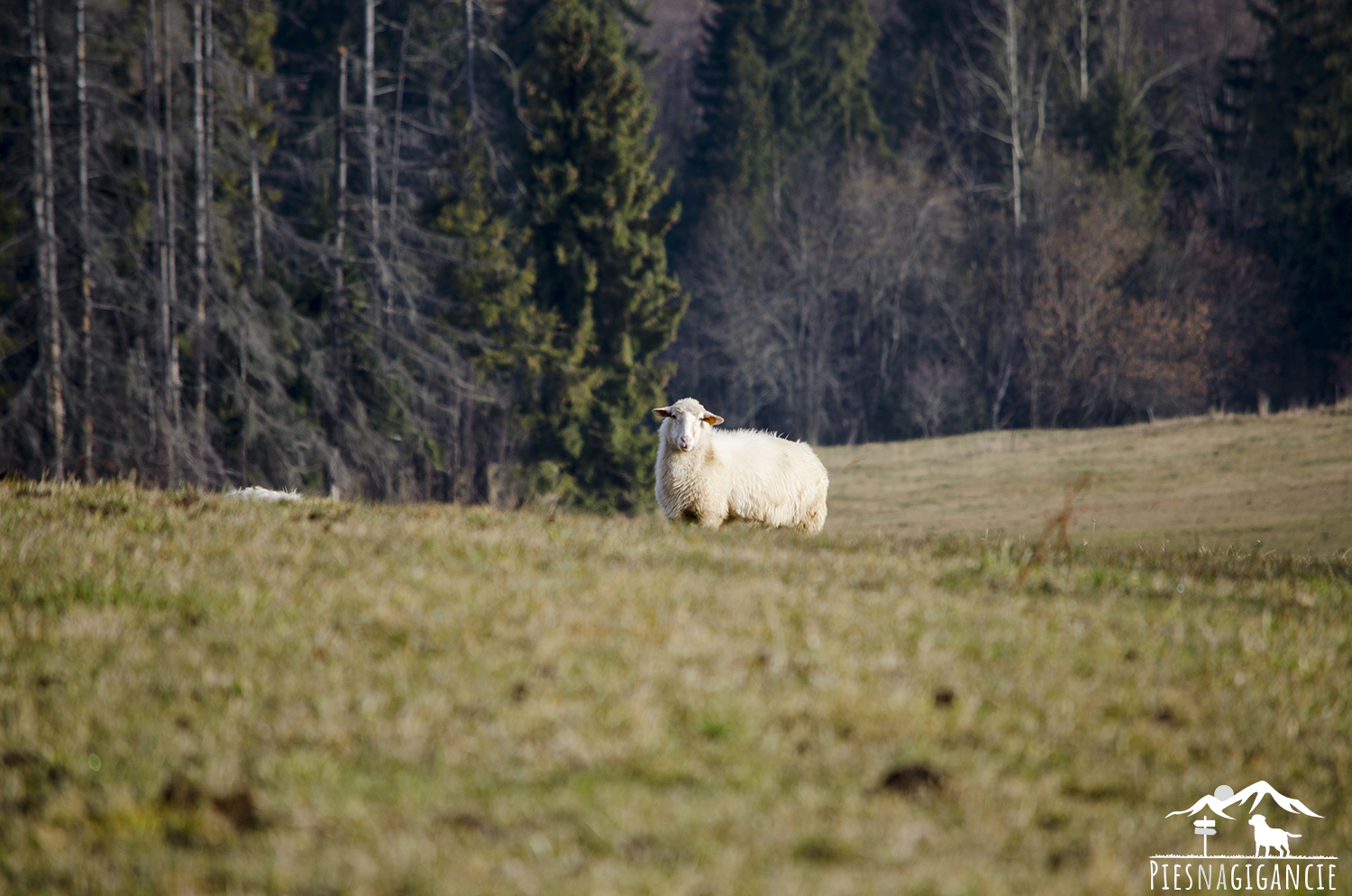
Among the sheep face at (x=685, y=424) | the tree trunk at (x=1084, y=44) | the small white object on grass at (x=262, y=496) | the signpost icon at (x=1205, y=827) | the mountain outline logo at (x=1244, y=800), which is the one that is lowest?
the signpost icon at (x=1205, y=827)

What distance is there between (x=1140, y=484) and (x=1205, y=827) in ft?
108

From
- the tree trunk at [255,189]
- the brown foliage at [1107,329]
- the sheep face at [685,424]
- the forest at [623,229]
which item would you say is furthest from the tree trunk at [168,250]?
the brown foliage at [1107,329]

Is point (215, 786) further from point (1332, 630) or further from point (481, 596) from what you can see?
point (1332, 630)

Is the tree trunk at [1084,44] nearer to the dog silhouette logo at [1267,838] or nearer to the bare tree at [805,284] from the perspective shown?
the bare tree at [805,284]

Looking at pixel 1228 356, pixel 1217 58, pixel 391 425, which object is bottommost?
pixel 391 425

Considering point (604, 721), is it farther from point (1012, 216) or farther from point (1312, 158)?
point (1012, 216)

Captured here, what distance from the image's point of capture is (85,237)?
26.2 metres

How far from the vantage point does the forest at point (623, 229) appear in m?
28.6

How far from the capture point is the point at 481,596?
696 cm

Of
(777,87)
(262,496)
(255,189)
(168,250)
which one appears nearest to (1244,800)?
(262,496)

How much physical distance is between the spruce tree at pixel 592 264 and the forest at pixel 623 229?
0.50 ft

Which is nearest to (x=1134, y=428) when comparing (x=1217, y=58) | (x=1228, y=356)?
(x=1228, y=356)

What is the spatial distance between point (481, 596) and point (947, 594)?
10.9 ft

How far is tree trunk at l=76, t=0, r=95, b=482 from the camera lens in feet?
85.0
